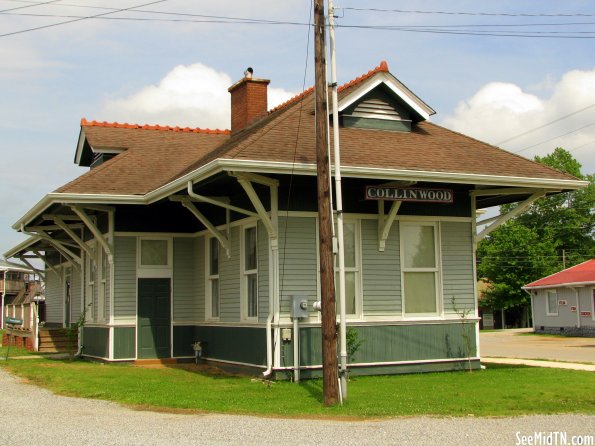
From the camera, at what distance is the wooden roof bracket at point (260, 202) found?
1368cm

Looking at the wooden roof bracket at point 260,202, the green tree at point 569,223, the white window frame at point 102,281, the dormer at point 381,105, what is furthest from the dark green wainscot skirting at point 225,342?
the green tree at point 569,223

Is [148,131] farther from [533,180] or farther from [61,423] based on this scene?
[61,423]

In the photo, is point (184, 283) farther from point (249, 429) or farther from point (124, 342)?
point (249, 429)

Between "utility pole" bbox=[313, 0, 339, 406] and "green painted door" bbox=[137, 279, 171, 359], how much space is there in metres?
8.15

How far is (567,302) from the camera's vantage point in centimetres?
4378

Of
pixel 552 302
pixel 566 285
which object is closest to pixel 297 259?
pixel 566 285

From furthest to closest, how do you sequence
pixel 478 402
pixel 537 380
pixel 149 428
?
pixel 537 380 → pixel 478 402 → pixel 149 428

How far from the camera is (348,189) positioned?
50.8 ft

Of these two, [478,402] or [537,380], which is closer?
[478,402]

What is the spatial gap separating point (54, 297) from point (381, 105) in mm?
16947

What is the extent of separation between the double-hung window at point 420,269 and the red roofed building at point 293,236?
0.03 m

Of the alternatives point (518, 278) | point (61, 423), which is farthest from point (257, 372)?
point (518, 278)

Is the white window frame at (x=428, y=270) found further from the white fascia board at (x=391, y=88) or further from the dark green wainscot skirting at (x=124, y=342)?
the dark green wainscot skirting at (x=124, y=342)

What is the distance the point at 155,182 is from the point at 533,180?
8.33 metres
